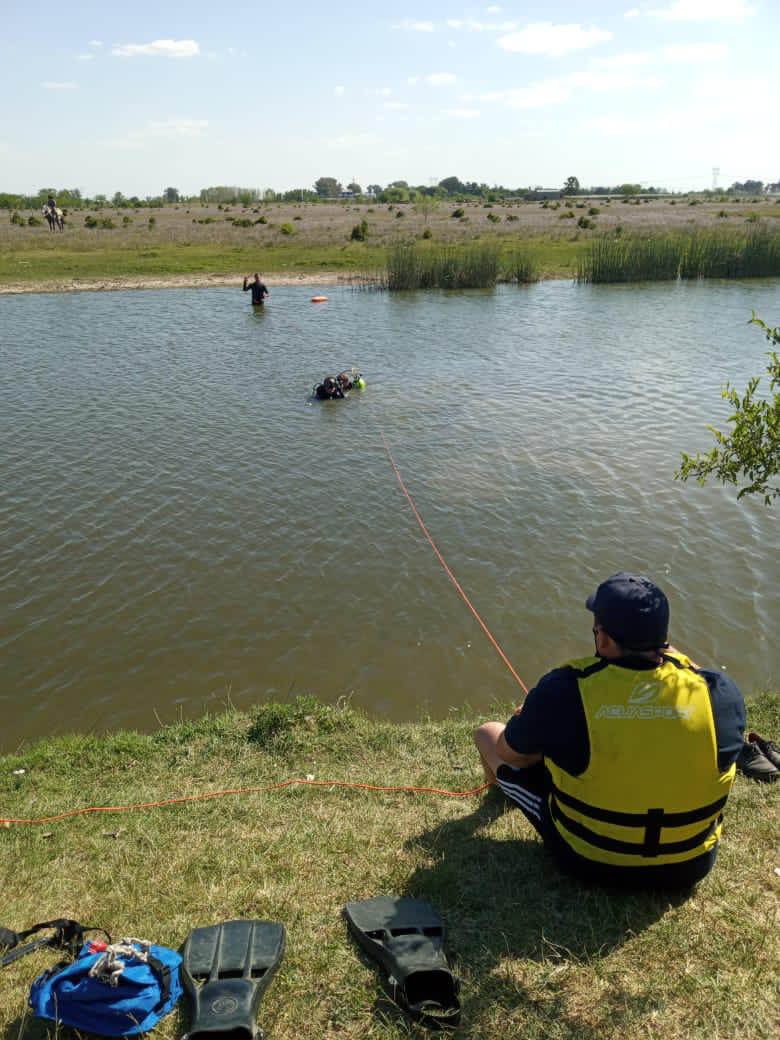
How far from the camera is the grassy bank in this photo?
3326 mm

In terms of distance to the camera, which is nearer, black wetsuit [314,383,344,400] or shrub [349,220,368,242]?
black wetsuit [314,383,344,400]

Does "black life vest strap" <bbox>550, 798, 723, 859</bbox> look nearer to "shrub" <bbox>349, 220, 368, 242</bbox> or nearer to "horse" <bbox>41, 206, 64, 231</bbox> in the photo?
"shrub" <bbox>349, 220, 368, 242</bbox>

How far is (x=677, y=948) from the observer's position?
11.8 feet

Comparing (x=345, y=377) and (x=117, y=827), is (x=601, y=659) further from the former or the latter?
(x=345, y=377)

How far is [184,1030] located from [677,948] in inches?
91.8

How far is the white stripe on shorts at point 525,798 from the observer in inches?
163

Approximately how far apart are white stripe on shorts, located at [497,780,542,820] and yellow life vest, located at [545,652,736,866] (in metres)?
0.53

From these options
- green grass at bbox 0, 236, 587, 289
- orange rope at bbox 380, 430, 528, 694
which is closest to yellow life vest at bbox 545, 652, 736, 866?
orange rope at bbox 380, 430, 528, 694

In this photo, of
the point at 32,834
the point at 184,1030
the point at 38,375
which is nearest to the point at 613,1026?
the point at 184,1030

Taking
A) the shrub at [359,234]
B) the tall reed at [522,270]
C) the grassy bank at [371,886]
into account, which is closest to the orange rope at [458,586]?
the grassy bank at [371,886]

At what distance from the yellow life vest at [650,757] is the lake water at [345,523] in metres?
3.78

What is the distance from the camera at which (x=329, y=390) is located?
1730cm

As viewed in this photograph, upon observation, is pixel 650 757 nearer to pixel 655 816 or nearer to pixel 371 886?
pixel 655 816

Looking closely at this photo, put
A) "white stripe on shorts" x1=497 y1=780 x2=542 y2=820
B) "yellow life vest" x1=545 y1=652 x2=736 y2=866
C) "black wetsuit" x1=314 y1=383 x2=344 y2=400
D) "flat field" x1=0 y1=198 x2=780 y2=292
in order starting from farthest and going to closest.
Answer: "flat field" x1=0 y1=198 x2=780 y2=292 → "black wetsuit" x1=314 y1=383 x2=344 y2=400 → "white stripe on shorts" x1=497 y1=780 x2=542 y2=820 → "yellow life vest" x1=545 y1=652 x2=736 y2=866
